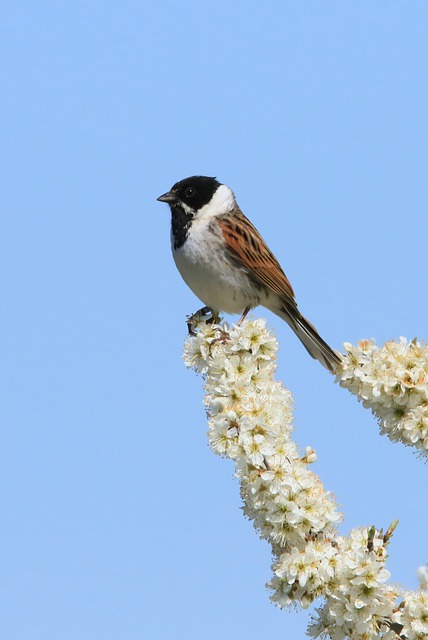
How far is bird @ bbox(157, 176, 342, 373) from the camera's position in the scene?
678 centimetres

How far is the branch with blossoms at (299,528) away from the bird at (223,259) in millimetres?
2158

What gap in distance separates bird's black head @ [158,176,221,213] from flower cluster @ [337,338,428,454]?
273 centimetres

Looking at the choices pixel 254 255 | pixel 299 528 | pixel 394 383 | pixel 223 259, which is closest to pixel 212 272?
pixel 223 259

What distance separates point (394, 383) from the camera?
15.0 ft

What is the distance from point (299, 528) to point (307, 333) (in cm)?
303

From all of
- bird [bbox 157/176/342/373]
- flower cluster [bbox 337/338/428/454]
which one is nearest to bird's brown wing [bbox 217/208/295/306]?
bird [bbox 157/176/342/373]

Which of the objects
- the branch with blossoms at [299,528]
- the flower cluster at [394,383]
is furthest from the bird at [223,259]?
the branch with blossoms at [299,528]

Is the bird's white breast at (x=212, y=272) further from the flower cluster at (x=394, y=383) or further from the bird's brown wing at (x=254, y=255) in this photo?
the flower cluster at (x=394, y=383)

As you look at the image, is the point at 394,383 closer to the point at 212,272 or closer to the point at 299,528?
the point at 299,528

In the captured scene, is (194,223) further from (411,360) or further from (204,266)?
(411,360)

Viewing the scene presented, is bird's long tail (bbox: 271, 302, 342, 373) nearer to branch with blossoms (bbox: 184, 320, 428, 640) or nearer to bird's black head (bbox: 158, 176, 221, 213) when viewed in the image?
bird's black head (bbox: 158, 176, 221, 213)

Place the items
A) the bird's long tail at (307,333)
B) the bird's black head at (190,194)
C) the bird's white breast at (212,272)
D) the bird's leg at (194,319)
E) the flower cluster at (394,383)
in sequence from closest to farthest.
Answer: the flower cluster at (394,383), the bird's leg at (194,319), the bird's long tail at (307,333), the bird's white breast at (212,272), the bird's black head at (190,194)

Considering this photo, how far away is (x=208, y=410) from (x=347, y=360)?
762 mm

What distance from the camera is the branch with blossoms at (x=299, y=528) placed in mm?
3896
